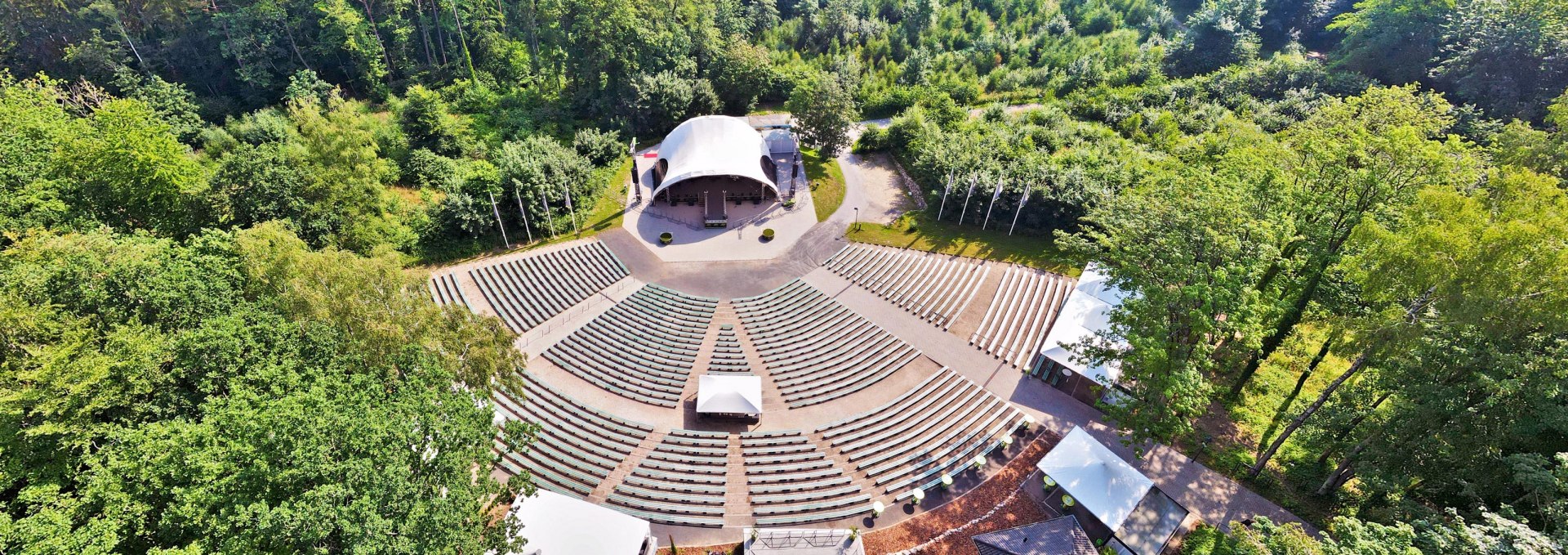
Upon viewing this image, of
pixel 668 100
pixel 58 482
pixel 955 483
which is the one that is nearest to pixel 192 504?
pixel 58 482

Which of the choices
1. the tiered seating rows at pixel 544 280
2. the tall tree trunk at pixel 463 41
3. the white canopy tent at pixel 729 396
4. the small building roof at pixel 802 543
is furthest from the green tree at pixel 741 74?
the small building roof at pixel 802 543

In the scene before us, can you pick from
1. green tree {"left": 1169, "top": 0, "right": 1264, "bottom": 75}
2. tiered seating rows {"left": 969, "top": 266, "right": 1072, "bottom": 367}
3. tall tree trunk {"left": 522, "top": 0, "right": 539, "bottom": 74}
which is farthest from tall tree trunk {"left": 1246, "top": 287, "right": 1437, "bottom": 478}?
tall tree trunk {"left": 522, "top": 0, "right": 539, "bottom": 74}

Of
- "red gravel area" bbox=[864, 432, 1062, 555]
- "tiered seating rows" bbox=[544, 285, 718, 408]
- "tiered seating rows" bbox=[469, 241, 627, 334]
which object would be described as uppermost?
"tiered seating rows" bbox=[469, 241, 627, 334]

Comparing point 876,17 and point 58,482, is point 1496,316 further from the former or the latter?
point 876,17

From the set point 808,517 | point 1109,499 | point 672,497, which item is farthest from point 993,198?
point 672,497

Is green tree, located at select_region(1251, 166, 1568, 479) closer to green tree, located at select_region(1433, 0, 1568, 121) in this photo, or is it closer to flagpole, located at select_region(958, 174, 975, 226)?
flagpole, located at select_region(958, 174, 975, 226)

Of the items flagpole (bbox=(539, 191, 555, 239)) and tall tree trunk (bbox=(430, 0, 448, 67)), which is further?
tall tree trunk (bbox=(430, 0, 448, 67))
